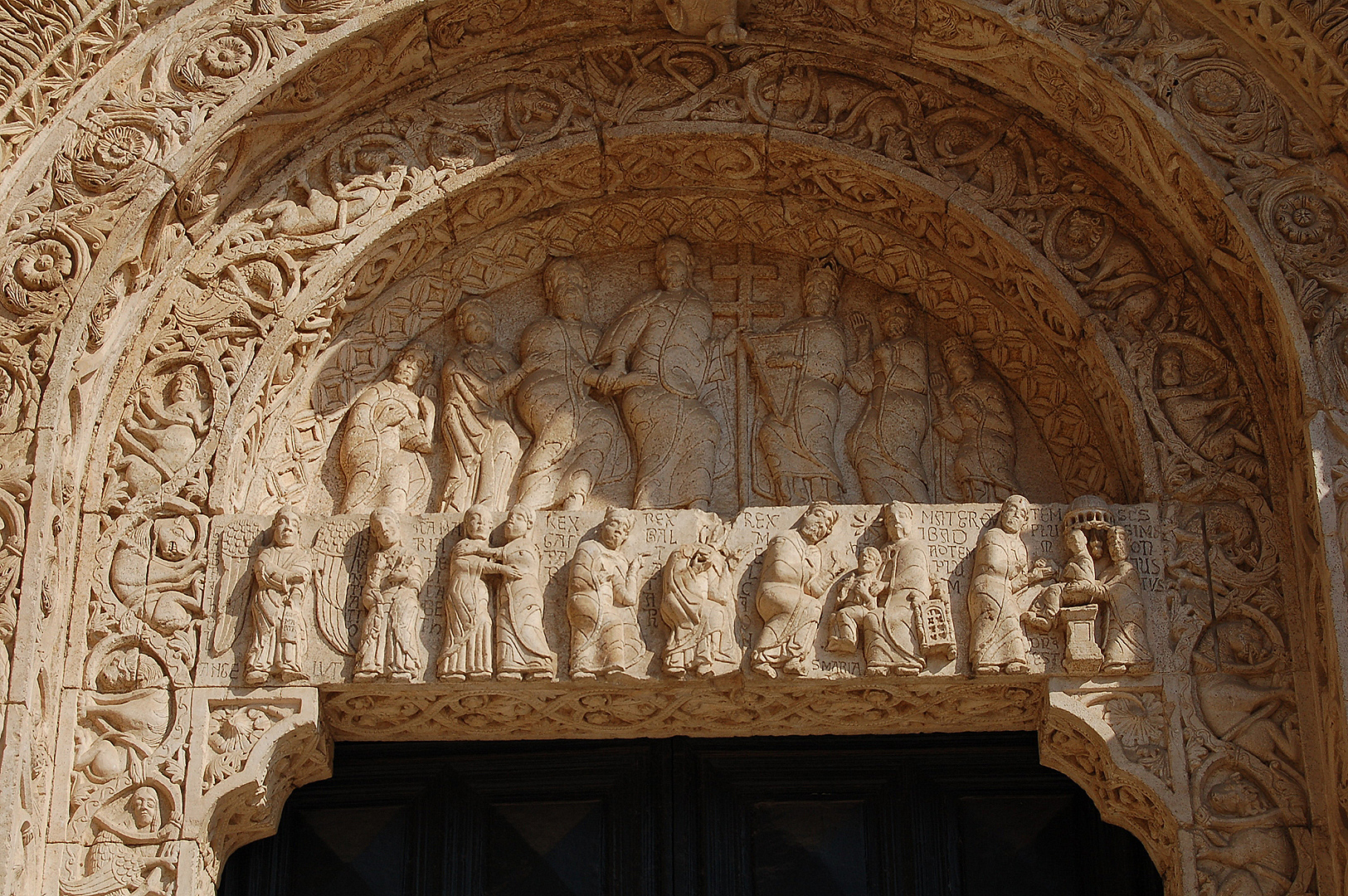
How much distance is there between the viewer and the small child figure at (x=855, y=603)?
21.4 ft

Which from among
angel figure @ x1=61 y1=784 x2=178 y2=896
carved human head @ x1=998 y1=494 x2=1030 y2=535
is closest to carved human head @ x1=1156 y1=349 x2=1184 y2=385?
carved human head @ x1=998 y1=494 x2=1030 y2=535

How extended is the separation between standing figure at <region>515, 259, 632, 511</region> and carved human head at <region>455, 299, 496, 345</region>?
156 mm

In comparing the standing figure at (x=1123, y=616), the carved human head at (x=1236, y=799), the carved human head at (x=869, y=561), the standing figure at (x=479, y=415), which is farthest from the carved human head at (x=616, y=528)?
the carved human head at (x=1236, y=799)

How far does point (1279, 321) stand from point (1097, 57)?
4.14 ft

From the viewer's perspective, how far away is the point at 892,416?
7.37m

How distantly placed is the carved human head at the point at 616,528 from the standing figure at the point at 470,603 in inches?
14.8

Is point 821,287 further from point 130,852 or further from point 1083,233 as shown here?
point 130,852

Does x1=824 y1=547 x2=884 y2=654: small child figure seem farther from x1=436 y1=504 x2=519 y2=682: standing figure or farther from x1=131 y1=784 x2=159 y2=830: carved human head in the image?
x1=131 y1=784 x2=159 y2=830: carved human head

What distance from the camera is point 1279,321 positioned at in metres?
6.50

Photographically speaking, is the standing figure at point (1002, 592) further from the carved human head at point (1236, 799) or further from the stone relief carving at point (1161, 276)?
the carved human head at point (1236, 799)

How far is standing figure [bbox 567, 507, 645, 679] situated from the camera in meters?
6.50

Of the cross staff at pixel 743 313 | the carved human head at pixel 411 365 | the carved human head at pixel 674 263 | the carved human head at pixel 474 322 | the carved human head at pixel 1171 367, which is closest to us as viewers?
the carved human head at pixel 1171 367

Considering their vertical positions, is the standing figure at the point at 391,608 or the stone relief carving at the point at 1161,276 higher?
the stone relief carving at the point at 1161,276

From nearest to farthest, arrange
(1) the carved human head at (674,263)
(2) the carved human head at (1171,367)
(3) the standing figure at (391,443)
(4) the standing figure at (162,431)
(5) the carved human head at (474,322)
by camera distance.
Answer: (4) the standing figure at (162,431) → (2) the carved human head at (1171,367) → (3) the standing figure at (391,443) → (5) the carved human head at (474,322) → (1) the carved human head at (674,263)
